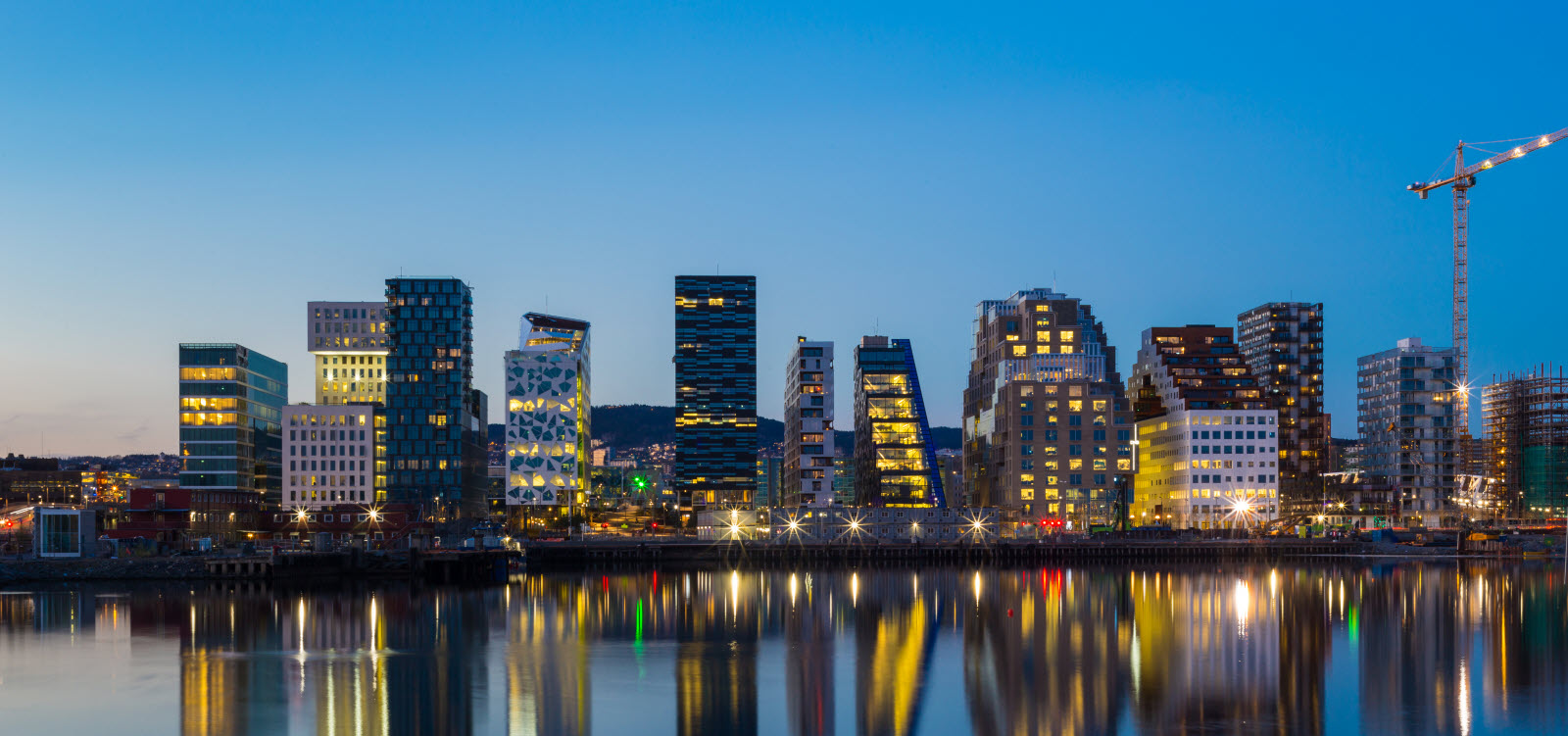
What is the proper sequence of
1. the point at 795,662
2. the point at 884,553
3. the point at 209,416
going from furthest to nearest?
1. the point at 209,416
2. the point at 884,553
3. the point at 795,662

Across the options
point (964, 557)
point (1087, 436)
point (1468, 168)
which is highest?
point (1468, 168)

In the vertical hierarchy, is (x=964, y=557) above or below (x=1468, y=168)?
below

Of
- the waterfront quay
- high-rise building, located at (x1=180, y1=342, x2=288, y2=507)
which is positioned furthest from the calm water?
high-rise building, located at (x1=180, y1=342, x2=288, y2=507)

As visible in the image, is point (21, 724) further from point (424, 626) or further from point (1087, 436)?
point (1087, 436)

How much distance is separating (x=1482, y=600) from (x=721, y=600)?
152 feet

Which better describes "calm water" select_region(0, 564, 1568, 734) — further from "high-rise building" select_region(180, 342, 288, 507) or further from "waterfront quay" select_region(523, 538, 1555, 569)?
"high-rise building" select_region(180, 342, 288, 507)

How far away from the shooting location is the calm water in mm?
43500

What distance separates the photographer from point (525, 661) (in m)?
57.1

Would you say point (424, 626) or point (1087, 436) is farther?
point (1087, 436)

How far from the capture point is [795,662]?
56.4 metres

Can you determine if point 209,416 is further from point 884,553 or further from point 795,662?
point 795,662

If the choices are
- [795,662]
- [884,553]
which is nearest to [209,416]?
[884,553]

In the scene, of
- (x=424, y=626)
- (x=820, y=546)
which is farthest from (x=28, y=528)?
(x=424, y=626)

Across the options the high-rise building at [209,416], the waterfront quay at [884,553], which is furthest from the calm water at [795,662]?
the high-rise building at [209,416]
